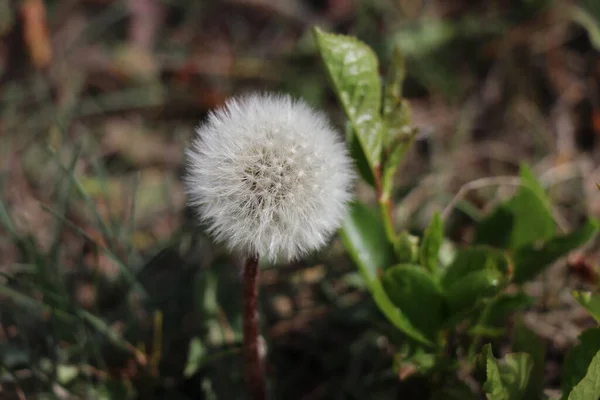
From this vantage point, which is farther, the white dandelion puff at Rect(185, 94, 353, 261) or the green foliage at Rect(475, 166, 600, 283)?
the green foliage at Rect(475, 166, 600, 283)

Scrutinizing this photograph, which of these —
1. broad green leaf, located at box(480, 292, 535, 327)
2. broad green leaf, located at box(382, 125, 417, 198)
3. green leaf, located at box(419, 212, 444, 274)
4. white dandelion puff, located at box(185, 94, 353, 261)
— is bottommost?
broad green leaf, located at box(480, 292, 535, 327)

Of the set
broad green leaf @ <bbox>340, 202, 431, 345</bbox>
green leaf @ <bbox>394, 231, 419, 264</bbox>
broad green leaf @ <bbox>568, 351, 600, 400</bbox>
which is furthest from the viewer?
broad green leaf @ <bbox>340, 202, 431, 345</bbox>

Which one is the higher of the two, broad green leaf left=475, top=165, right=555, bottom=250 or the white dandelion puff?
the white dandelion puff

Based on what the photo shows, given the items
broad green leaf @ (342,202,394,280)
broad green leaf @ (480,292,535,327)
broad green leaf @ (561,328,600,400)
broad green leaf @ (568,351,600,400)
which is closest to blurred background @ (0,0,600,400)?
broad green leaf @ (342,202,394,280)

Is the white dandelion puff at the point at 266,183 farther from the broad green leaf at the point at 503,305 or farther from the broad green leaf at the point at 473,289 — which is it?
the broad green leaf at the point at 503,305

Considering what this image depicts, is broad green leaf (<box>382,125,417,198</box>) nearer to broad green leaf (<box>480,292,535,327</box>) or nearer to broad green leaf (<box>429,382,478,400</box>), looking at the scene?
broad green leaf (<box>480,292,535,327</box>)

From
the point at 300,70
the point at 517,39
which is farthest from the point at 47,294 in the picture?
the point at 517,39

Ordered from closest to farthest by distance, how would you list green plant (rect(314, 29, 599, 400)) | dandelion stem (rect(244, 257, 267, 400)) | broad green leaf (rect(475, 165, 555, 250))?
dandelion stem (rect(244, 257, 267, 400))
green plant (rect(314, 29, 599, 400))
broad green leaf (rect(475, 165, 555, 250))
